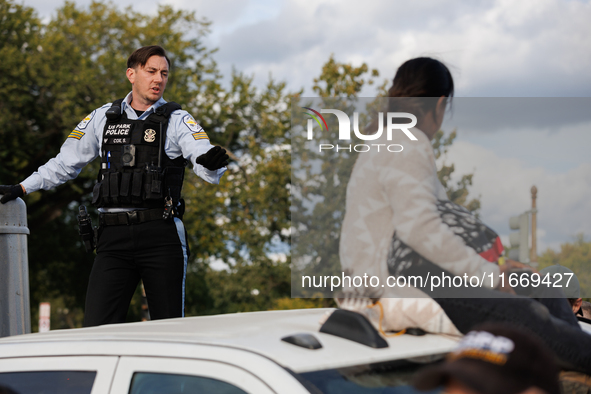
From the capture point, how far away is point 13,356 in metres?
1.93

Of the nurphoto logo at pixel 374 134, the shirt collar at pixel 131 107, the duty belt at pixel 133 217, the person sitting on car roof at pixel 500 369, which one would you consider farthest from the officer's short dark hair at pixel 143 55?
the person sitting on car roof at pixel 500 369

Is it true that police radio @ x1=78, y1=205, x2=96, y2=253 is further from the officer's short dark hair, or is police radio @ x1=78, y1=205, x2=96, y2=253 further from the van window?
the van window

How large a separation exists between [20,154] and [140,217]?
18.7 meters

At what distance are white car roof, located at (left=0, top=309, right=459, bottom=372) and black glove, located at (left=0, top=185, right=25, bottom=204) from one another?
4.67 feet

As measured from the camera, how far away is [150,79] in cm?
351

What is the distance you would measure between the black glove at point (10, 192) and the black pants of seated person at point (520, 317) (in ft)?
7.52

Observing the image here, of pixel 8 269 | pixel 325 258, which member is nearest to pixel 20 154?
pixel 8 269

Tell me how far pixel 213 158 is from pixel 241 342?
4.95ft

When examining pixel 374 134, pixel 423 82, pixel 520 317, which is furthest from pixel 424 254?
pixel 423 82

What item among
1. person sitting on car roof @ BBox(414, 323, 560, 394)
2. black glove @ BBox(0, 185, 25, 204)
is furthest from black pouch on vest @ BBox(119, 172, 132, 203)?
person sitting on car roof @ BBox(414, 323, 560, 394)

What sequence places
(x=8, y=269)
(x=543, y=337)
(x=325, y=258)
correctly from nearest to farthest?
(x=543, y=337) → (x=325, y=258) → (x=8, y=269)

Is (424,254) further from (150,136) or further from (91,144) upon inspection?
(91,144)

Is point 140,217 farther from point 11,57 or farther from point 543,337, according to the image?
point 11,57

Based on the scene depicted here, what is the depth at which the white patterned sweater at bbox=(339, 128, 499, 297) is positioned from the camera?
1.96 metres
